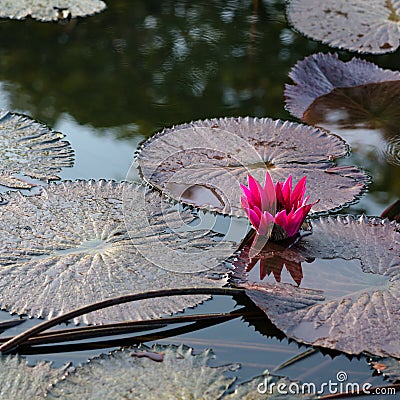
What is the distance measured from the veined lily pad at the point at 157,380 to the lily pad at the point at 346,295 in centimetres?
17

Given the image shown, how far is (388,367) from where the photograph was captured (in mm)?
1423

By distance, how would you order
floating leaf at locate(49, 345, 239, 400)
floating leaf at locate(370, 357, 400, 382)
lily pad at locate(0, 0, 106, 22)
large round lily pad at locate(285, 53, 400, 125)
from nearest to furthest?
floating leaf at locate(49, 345, 239, 400)
floating leaf at locate(370, 357, 400, 382)
large round lily pad at locate(285, 53, 400, 125)
lily pad at locate(0, 0, 106, 22)

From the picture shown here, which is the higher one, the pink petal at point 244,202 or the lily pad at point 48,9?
the pink petal at point 244,202

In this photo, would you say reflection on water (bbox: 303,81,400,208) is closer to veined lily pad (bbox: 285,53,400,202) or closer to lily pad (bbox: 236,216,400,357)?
veined lily pad (bbox: 285,53,400,202)

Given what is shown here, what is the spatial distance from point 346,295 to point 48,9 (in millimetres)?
2252

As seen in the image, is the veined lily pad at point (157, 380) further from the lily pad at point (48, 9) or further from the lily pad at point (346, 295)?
the lily pad at point (48, 9)

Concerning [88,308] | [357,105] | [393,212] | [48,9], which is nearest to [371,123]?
[357,105]

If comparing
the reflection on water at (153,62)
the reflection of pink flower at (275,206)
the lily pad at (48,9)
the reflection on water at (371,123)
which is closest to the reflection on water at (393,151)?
the reflection on water at (371,123)

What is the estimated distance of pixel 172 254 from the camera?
1730mm

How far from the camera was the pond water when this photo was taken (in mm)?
1540

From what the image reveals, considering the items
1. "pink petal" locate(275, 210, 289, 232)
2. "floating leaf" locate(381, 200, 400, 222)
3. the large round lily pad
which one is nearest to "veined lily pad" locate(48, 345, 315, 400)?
"pink petal" locate(275, 210, 289, 232)

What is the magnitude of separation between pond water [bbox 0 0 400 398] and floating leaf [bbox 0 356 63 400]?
0.07 m

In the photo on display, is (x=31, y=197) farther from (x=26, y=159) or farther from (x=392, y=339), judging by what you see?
(x=392, y=339)

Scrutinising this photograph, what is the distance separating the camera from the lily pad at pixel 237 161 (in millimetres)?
1970
